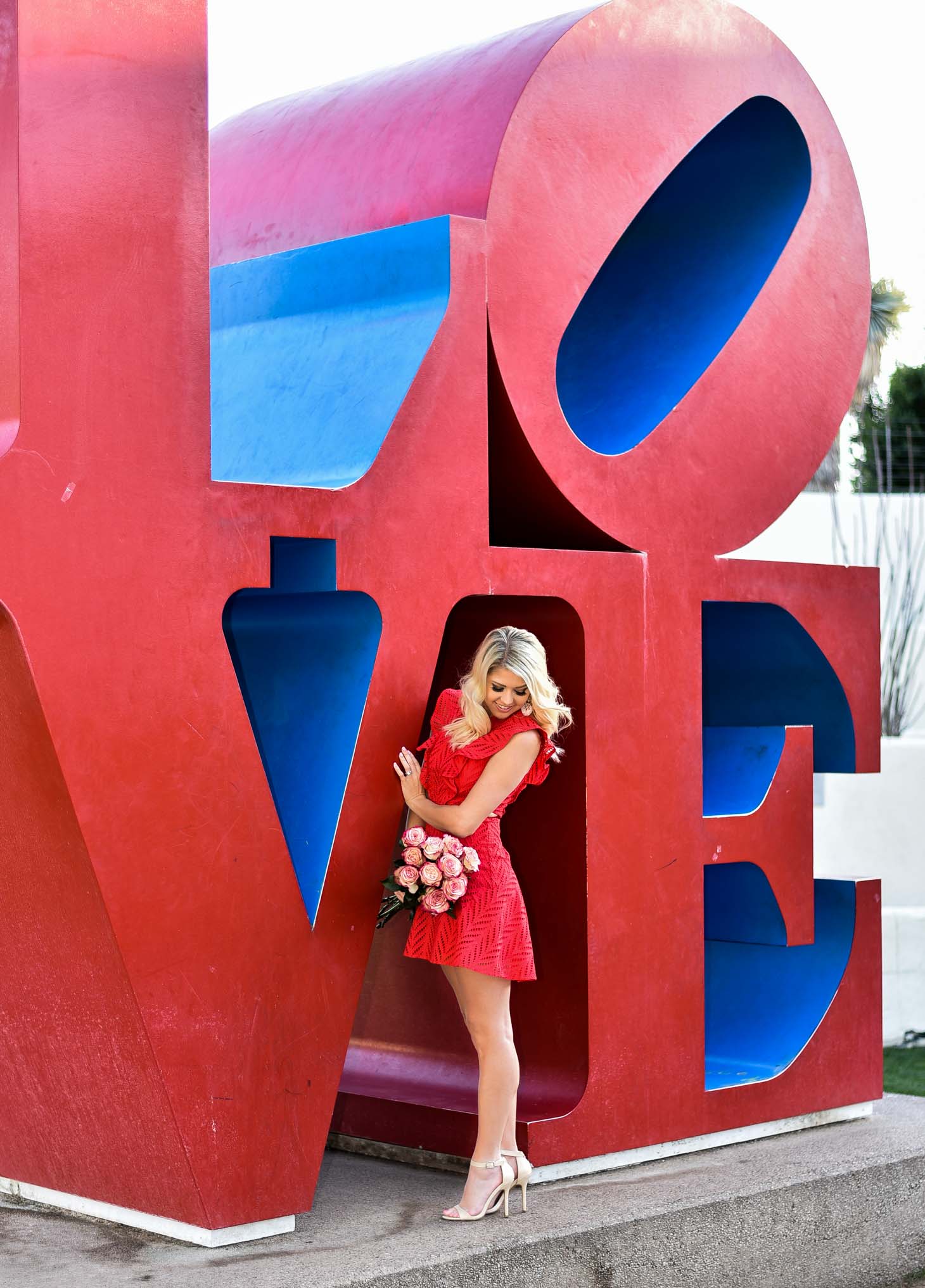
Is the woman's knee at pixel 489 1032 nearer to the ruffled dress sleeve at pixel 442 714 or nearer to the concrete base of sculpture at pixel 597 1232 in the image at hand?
the concrete base of sculpture at pixel 597 1232

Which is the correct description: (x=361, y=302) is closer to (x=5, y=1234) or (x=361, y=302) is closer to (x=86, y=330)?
(x=86, y=330)

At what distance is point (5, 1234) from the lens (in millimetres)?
5102

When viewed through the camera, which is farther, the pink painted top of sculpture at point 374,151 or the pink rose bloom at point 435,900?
the pink painted top of sculpture at point 374,151

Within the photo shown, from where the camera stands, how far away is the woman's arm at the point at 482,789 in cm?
511

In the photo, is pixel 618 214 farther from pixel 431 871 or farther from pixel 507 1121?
pixel 507 1121

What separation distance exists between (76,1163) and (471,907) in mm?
1436

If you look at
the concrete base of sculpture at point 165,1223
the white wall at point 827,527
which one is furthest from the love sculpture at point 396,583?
the white wall at point 827,527

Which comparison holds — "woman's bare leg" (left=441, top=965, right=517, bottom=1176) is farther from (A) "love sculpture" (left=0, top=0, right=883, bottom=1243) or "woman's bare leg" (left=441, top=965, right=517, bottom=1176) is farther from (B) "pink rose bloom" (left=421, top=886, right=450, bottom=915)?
(A) "love sculpture" (left=0, top=0, right=883, bottom=1243)

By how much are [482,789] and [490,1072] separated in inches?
33.9

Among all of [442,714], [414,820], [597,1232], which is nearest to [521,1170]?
[597,1232]

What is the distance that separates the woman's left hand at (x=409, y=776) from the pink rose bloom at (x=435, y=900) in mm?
260

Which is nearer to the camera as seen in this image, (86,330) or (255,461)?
(86,330)

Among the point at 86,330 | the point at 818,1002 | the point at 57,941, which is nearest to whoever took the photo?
the point at 86,330

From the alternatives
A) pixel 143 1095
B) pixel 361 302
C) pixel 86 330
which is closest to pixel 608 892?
pixel 143 1095
